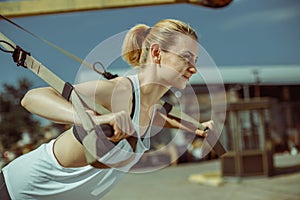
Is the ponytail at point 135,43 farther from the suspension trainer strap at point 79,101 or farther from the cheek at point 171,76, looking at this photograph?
the suspension trainer strap at point 79,101

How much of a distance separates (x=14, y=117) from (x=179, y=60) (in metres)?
0.58

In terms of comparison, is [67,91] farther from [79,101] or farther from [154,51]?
[154,51]

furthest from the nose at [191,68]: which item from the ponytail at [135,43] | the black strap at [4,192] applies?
the black strap at [4,192]

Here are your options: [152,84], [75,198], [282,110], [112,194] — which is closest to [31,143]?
[75,198]

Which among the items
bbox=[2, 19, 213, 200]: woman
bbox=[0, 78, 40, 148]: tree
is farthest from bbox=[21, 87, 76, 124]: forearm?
bbox=[0, 78, 40, 148]: tree

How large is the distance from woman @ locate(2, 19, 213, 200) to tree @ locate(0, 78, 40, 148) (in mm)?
287

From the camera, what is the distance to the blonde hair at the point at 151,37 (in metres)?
0.90

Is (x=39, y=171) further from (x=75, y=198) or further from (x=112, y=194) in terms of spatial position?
(x=112, y=194)

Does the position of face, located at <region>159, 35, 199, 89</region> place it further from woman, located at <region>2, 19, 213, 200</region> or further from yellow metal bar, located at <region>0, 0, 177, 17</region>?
yellow metal bar, located at <region>0, 0, 177, 17</region>

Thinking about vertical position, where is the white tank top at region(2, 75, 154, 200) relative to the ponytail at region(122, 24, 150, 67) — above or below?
below

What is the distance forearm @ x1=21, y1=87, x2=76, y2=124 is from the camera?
748mm

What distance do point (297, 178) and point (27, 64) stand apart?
9.83ft

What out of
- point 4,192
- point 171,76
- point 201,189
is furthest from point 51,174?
point 201,189

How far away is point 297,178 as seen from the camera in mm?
3412
